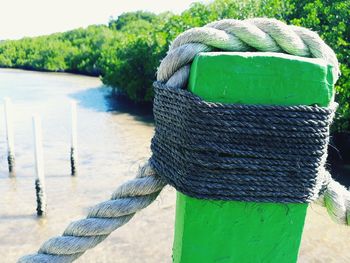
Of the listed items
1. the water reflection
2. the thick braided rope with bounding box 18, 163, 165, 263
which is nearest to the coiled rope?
the thick braided rope with bounding box 18, 163, 165, 263

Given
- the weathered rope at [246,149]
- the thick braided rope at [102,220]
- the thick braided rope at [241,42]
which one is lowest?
the thick braided rope at [102,220]

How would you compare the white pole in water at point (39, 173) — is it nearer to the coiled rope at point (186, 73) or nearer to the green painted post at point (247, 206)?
the coiled rope at point (186, 73)

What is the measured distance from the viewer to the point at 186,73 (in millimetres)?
890

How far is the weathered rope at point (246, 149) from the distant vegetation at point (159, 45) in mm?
6746

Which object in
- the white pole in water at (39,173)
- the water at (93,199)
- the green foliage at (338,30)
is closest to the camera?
the water at (93,199)

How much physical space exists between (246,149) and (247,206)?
5.5 inches

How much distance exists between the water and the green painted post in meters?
1.98

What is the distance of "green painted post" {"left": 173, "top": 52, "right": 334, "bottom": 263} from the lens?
2.72 feet

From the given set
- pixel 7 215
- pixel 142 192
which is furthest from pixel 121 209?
pixel 7 215

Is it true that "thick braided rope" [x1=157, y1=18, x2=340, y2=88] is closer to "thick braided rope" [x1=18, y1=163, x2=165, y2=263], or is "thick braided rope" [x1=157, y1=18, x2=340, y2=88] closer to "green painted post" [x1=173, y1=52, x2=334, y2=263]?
"green painted post" [x1=173, y1=52, x2=334, y2=263]

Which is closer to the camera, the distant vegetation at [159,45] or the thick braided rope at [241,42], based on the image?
the thick braided rope at [241,42]

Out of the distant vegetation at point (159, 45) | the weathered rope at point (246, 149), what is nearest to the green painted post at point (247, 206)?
the weathered rope at point (246, 149)

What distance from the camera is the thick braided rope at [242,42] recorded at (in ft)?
2.91

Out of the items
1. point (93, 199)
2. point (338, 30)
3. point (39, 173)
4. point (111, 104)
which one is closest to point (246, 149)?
point (39, 173)
